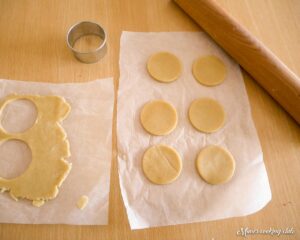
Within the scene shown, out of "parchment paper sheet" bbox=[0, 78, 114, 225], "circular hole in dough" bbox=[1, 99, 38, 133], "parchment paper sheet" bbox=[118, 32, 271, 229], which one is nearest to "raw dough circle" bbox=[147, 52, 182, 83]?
"parchment paper sheet" bbox=[118, 32, 271, 229]

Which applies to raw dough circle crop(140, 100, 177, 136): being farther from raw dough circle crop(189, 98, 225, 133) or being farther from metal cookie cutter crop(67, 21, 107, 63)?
metal cookie cutter crop(67, 21, 107, 63)

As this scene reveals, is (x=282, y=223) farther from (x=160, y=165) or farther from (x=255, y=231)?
(x=160, y=165)

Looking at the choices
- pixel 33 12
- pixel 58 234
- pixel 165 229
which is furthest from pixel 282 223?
pixel 33 12

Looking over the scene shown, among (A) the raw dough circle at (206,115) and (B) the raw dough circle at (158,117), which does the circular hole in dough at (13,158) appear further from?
(A) the raw dough circle at (206,115)

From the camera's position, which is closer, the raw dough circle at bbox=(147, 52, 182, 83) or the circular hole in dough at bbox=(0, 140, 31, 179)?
the circular hole in dough at bbox=(0, 140, 31, 179)

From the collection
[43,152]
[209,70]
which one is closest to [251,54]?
[209,70]

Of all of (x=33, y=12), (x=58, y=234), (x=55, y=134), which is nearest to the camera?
(x=58, y=234)

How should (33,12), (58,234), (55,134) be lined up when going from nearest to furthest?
1. (58,234)
2. (55,134)
3. (33,12)
